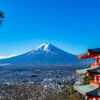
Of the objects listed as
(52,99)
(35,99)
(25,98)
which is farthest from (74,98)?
(25,98)

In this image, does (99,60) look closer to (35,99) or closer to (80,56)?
(80,56)

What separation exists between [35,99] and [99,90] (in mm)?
42337

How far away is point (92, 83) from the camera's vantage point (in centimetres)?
1390

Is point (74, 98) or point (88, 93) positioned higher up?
point (88, 93)

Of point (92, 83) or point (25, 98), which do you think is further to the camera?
point (25, 98)

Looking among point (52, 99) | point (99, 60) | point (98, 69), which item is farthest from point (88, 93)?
point (52, 99)

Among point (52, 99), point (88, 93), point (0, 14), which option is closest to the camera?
point (0, 14)

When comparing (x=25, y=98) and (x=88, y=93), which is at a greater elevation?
(x=88, y=93)

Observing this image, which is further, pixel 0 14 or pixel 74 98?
pixel 74 98

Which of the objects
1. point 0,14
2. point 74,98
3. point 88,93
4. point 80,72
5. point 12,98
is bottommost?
point 12,98

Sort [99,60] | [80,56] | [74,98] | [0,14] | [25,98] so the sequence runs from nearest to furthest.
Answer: [0,14] → [99,60] → [80,56] → [74,98] → [25,98]

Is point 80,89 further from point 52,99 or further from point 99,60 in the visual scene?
point 52,99

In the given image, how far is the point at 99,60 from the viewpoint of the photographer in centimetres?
1345

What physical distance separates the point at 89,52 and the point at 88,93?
9.04ft
